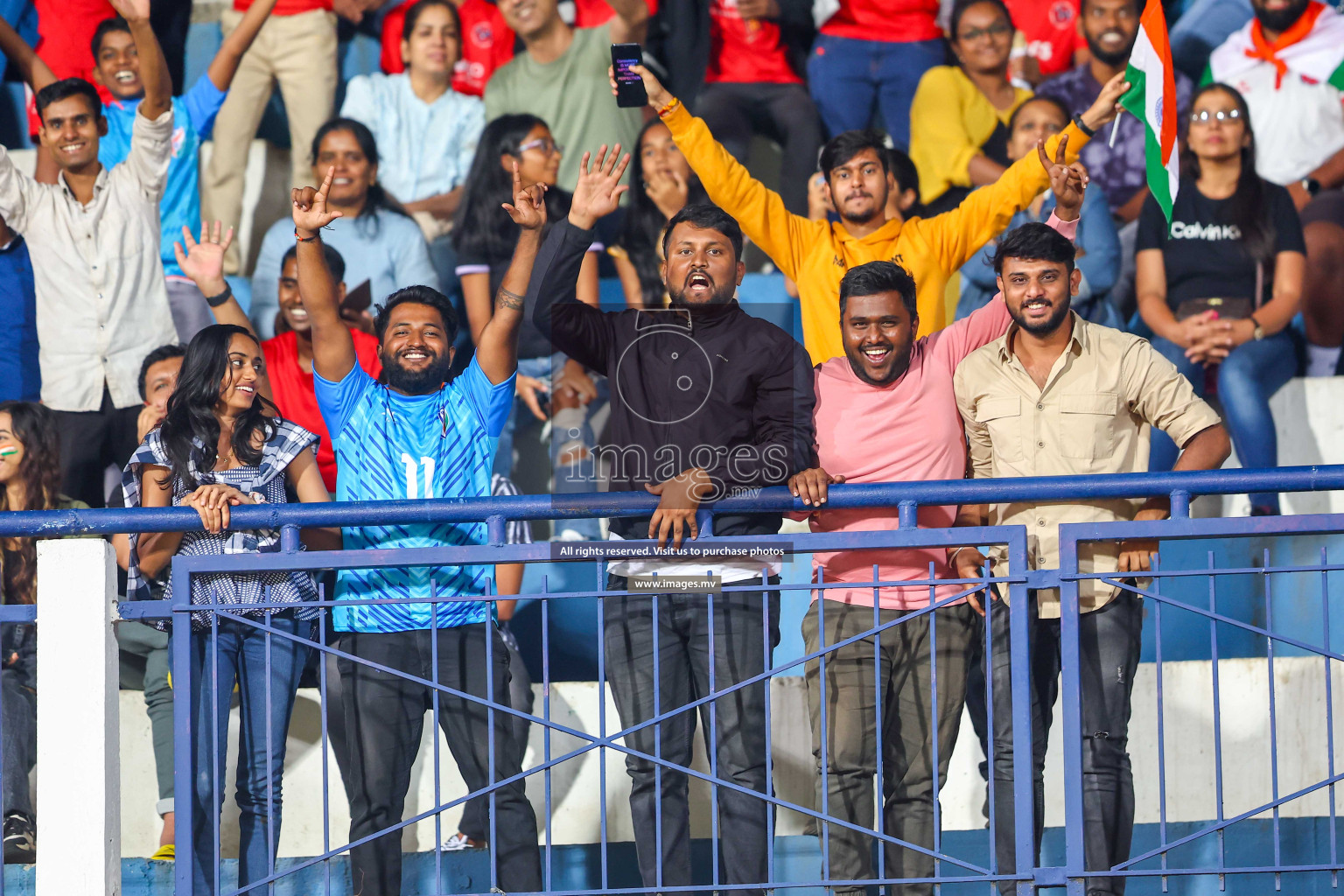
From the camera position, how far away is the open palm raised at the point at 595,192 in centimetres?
403

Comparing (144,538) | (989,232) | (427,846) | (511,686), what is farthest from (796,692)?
(144,538)

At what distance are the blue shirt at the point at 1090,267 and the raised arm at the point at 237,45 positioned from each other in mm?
3434

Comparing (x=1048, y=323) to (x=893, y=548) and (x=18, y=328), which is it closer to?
(x=893, y=548)

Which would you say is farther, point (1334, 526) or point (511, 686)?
point (511, 686)

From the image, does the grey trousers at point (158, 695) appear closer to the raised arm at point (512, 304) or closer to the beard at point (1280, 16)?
the raised arm at point (512, 304)

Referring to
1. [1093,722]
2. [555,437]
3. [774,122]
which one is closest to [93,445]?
[555,437]

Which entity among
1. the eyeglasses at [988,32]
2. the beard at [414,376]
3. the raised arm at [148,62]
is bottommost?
the beard at [414,376]

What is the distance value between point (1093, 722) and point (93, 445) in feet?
13.5

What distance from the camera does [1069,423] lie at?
4066 millimetres

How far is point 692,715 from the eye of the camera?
3.80 metres

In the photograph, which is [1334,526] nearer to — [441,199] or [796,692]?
[796,692]

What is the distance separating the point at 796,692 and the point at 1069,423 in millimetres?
1434

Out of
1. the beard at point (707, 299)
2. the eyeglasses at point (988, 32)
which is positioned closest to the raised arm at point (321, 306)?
the beard at point (707, 299)

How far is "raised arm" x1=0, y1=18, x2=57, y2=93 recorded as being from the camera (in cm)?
656
